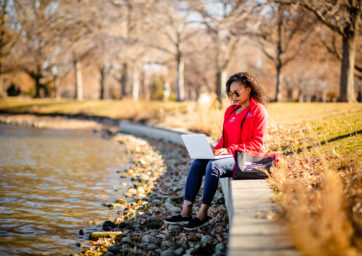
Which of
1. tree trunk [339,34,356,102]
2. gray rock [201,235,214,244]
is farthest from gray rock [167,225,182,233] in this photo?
tree trunk [339,34,356,102]

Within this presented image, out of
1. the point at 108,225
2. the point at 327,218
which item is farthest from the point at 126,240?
the point at 327,218

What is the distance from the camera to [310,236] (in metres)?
2.30

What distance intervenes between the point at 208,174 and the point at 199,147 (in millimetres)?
331

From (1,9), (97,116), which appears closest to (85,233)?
(97,116)

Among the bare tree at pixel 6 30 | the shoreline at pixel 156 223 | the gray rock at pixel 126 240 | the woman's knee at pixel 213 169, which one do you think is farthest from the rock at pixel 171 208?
the bare tree at pixel 6 30

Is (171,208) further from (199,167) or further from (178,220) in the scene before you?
(199,167)

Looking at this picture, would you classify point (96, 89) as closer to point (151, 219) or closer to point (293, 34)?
point (293, 34)

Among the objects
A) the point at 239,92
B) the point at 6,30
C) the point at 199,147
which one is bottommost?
the point at 199,147

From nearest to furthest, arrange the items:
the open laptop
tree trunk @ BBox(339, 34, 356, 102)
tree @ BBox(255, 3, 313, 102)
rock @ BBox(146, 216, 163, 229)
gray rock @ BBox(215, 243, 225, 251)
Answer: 1. gray rock @ BBox(215, 243, 225, 251)
2. the open laptop
3. rock @ BBox(146, 216, 163, 229)
4. tree trunk @ BBox(339, 34, 356, 102)
5. tree @ BBox(255, 3, 313, 102)

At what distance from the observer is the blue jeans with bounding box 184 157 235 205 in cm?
392

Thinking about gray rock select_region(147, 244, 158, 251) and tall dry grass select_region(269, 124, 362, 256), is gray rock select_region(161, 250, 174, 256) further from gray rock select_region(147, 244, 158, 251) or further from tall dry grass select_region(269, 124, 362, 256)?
tall dry grass select_region(269, 124, 362, 256)

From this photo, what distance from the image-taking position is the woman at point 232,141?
12.9ft

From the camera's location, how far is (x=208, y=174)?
12.9 feet

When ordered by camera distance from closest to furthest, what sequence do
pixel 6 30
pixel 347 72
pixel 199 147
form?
pixel 199 147 → pixel 347 72 → pixel 6 30
